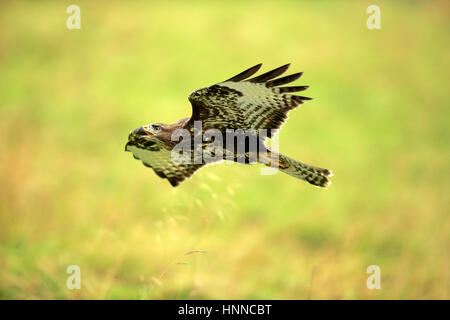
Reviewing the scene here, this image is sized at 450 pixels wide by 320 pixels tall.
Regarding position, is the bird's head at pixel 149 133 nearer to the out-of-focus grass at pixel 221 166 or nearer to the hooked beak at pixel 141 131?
the hooked beak at pixel 141 131

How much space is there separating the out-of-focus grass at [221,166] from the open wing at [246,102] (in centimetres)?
67

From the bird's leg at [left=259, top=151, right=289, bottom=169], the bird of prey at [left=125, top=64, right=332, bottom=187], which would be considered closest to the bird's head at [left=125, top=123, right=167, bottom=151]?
the bird of prey at [left=125, top=64, right=332, bottom=187]

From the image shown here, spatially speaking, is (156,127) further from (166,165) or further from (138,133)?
(166,165)

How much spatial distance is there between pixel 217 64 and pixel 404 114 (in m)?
6.13

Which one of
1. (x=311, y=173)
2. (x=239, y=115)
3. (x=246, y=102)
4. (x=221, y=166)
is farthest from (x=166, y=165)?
(x=221, y=166)

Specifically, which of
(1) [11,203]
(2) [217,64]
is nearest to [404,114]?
(2) [217,64]

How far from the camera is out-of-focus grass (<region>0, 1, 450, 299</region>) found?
6.67 metres

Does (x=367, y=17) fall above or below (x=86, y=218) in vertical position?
above

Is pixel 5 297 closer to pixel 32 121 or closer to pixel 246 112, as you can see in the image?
pixel 246 112

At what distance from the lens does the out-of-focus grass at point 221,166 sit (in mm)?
6668

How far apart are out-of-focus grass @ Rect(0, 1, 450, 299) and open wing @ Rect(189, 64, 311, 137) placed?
666 mm

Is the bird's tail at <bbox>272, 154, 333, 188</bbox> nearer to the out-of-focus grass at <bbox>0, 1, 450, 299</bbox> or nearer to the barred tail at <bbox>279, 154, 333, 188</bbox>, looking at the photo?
the barred tail at <bbox>279, 154, 333, 188</bbox>

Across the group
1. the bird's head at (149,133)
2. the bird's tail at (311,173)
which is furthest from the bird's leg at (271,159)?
the bird's head at (149,133)

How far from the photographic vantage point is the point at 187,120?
4500mm
